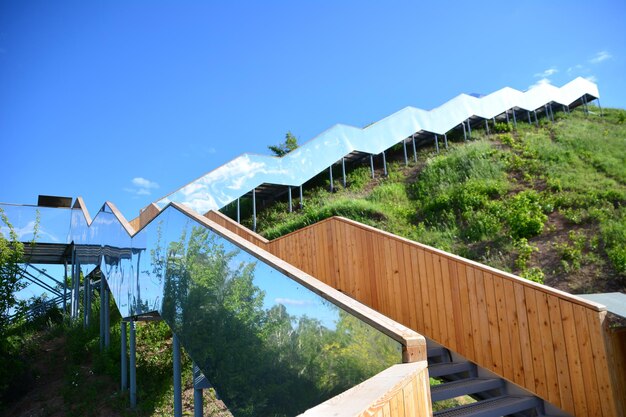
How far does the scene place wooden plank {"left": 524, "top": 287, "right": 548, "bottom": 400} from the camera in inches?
176

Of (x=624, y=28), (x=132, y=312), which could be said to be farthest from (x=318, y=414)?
(x=624, y=28)

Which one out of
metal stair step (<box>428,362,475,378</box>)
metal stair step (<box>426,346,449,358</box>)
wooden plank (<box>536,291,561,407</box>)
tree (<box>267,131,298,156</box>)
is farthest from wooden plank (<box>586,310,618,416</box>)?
tree (<box>267,131,298,156</box>)

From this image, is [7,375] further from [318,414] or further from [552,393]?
[318,414]

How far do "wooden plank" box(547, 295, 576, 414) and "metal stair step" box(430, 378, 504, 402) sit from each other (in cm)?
60

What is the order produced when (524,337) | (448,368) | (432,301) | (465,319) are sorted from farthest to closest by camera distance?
(432,301) < (465,319) < (448,368) < (524,337)

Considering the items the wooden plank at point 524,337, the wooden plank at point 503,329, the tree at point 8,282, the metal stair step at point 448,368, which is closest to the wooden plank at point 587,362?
the wooden plank at point 524,337

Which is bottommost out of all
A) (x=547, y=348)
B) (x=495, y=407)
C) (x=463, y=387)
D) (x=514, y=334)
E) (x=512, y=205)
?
(x=495, y=407)

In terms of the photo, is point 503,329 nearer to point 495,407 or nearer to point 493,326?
point 493,326

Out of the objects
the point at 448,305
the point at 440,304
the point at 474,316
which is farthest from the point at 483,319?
the point at 440,304

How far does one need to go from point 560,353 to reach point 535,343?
0.24 meters

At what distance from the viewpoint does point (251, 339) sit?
3430 millimetres

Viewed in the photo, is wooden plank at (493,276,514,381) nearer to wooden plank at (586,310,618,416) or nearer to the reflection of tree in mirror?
wooden plank at (586,310,618,416)

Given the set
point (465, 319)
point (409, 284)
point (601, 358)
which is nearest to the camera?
point (601, 358)

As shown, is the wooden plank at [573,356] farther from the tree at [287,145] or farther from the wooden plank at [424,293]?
the tree at [287,145]
